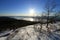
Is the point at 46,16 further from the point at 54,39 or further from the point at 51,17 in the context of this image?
the point at 54,39

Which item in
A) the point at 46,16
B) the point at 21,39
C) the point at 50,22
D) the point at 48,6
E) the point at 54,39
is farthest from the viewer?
the point at 50,22

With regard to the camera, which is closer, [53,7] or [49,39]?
[49,39]

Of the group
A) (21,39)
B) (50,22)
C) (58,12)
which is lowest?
(21,39)

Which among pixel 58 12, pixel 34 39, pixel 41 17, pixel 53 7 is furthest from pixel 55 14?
pixel 34 39

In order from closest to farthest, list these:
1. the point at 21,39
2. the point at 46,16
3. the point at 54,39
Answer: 1. the point at 54,39
2. the point at 21,39
3. the point at 46,16

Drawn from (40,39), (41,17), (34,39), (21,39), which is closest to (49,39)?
(40,39)

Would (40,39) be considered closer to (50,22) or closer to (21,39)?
(21,39)

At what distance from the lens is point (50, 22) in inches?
312

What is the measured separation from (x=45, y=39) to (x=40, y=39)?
305 millimetres

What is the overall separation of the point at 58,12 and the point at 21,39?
5.07 m

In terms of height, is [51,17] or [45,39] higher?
[51,17]

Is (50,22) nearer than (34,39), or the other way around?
(34,39)

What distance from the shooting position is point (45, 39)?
390cm

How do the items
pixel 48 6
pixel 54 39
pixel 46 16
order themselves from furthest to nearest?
1. pixel 46 16
2. pixel 48 6
3. pixel 54 39
